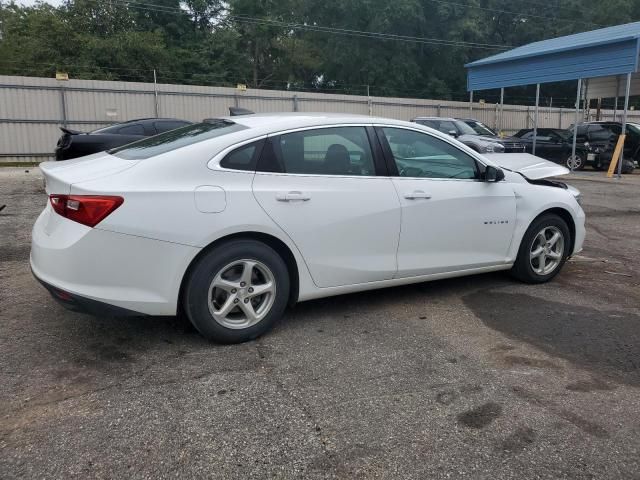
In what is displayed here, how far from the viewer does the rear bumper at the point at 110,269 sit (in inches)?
133

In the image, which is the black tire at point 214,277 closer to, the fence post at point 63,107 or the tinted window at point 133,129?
the tinted window at point 133,129

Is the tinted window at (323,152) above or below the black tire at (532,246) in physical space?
above

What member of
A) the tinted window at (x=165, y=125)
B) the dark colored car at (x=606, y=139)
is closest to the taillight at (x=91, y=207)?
the tinted window at (x=165, y=125)

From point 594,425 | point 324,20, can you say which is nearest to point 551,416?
point 594,425

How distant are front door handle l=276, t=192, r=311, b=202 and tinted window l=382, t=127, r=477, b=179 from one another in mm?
909

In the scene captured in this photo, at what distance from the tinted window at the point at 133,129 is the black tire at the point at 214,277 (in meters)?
8.98

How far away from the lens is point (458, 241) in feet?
15.5

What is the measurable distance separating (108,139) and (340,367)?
8.97 m

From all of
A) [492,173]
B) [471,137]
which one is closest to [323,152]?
[492,173]

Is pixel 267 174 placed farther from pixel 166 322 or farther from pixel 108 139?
pixel 108 139

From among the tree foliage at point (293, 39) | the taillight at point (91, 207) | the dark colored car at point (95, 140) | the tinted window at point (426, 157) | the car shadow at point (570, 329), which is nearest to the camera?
the taillight at point (91, 207)

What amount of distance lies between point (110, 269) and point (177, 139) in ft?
3.96

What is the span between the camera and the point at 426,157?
468cm

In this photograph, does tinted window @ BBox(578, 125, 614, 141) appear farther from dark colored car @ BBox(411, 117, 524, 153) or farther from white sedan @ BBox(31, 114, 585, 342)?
white sedan @ BBox(31, 114, 585, 342)
